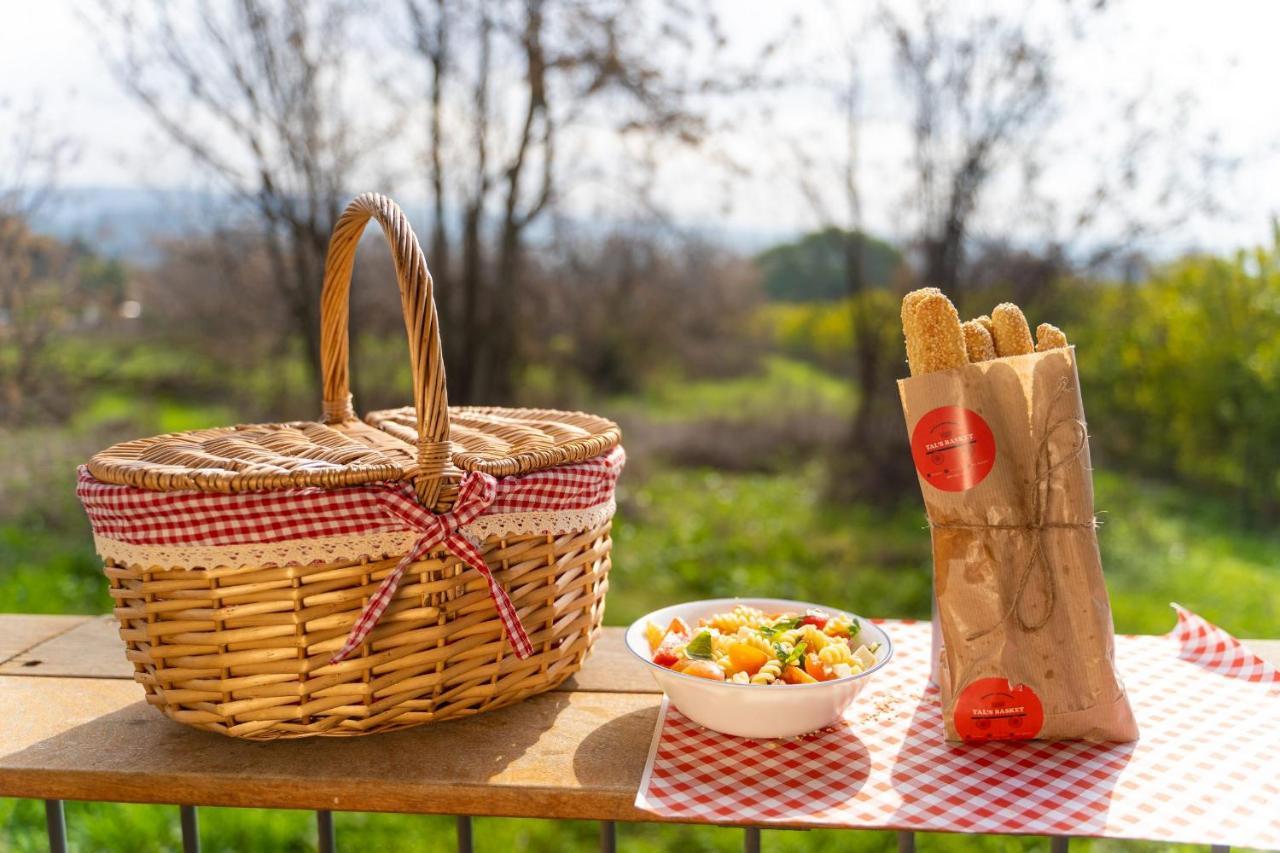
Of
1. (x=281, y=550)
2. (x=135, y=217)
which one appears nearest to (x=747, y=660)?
(x=281, y=550)

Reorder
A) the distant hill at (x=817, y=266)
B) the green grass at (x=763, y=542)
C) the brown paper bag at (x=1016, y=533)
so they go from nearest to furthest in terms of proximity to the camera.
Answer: the brown paper bag at (x=1016, y=533) < the green grass at (x=763, y=542) < the distant hill at (x=817, y=266)

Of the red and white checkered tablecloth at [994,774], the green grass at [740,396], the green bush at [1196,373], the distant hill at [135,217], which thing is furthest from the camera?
the green grass at [740,396]

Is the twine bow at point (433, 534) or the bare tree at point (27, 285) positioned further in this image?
the bare tree at point (27, 285)

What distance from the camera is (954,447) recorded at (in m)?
1.09

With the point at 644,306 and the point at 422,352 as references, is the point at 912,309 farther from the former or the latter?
the point at 644,306

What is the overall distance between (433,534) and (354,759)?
27cm

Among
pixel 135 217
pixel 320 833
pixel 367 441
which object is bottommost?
pixel 320 833

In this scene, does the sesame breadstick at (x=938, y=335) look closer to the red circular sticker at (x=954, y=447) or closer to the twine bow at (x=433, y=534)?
the red circular sticker at (x=954, y=447)

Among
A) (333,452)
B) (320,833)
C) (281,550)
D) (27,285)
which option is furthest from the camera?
(27,285)

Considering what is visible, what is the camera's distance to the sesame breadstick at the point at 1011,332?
3.66 ft

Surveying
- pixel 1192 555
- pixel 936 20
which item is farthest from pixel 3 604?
pixel 1192 555

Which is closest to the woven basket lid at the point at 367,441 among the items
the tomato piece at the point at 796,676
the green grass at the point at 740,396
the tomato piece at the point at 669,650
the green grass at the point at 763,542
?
the tomato piece at the point at 669,650

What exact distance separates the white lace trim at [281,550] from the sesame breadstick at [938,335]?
1.63 ft

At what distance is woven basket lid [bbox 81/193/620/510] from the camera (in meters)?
1.08
